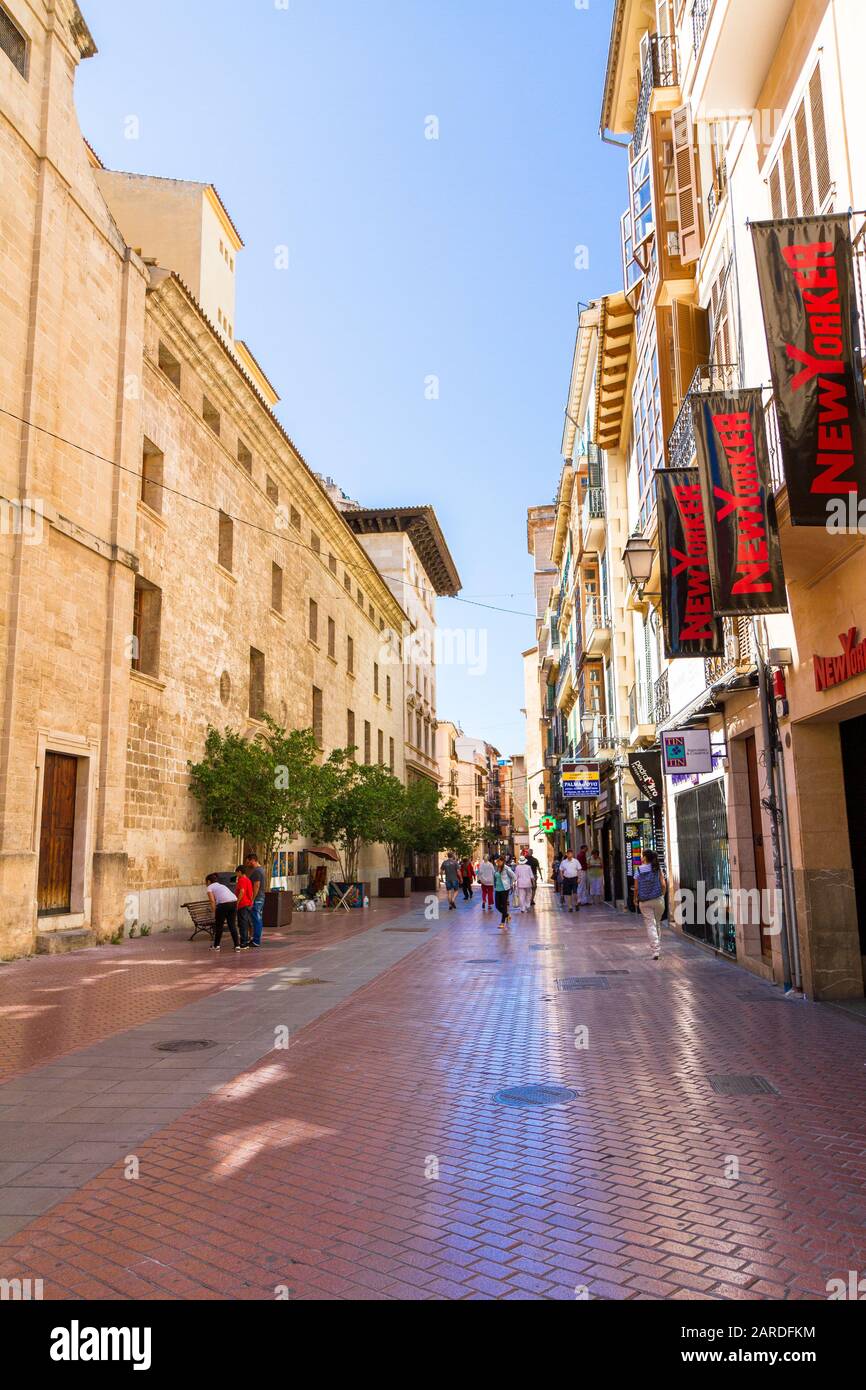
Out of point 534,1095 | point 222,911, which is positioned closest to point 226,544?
point 222,911

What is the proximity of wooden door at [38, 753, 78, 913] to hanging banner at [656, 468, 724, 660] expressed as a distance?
34.1 ft

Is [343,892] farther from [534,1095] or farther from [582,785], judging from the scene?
[534,1095]

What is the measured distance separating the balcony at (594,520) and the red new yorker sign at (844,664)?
19661mm

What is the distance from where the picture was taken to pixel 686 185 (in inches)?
591

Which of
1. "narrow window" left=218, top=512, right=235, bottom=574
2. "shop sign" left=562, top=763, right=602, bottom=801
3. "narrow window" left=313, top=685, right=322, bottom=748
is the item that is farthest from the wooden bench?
"narrow window" left=313, top=685, right=322, bottom=748

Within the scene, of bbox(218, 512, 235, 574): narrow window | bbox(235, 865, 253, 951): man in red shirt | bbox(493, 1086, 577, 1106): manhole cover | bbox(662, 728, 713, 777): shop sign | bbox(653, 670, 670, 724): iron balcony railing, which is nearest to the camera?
bbox(493, 1086, 577, 1106): manhole cover

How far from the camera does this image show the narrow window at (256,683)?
27.5m

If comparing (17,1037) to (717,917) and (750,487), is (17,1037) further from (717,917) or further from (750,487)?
(717,917)

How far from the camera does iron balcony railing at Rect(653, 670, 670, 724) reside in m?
19.3

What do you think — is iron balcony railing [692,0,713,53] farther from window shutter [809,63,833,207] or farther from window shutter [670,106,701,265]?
window shutter [809,63,833,207]

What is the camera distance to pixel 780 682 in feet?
35.6

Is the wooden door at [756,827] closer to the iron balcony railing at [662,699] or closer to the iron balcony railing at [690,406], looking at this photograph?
the iron balcony railing at [690,406]

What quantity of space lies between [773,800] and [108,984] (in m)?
8.25

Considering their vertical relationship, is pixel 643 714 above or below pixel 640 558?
below
